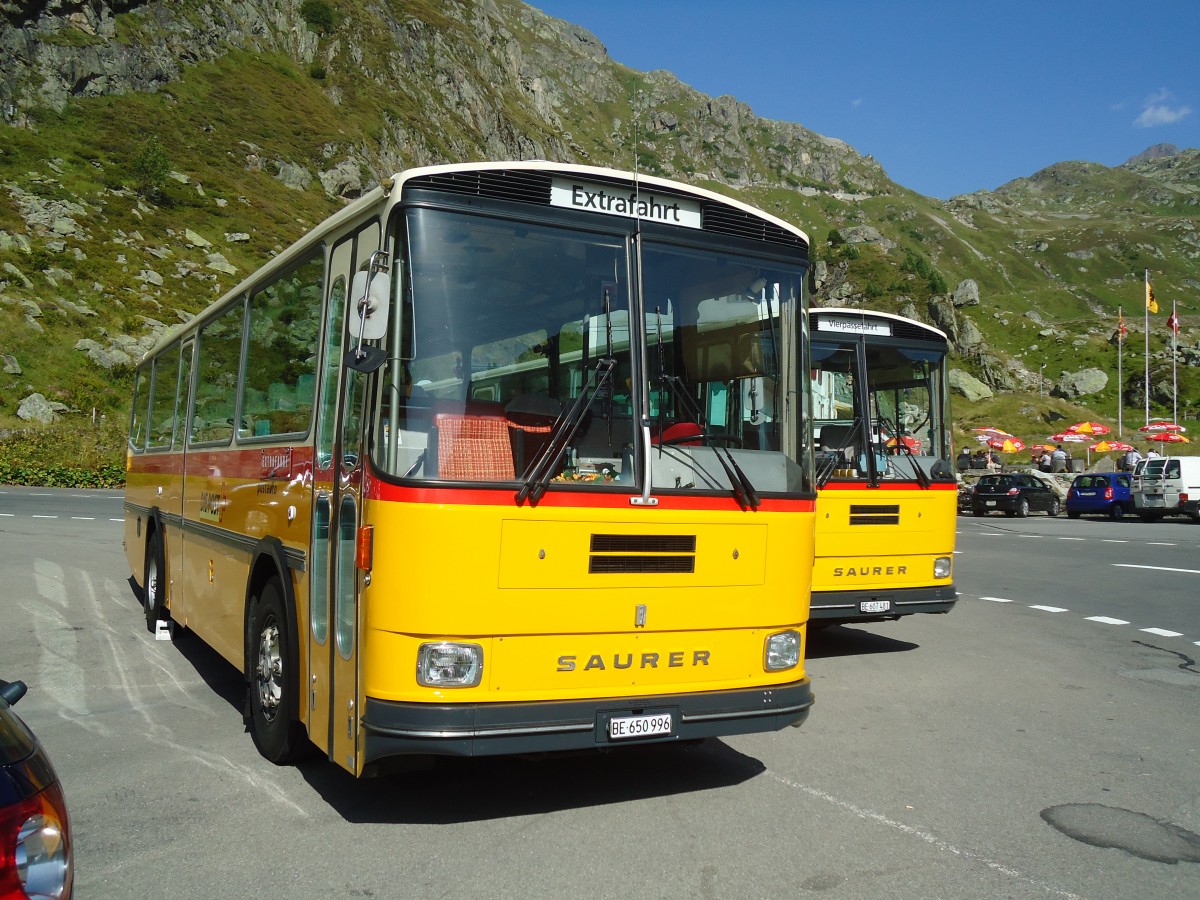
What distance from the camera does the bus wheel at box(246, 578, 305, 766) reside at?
6.09 meters

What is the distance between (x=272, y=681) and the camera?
641 cm

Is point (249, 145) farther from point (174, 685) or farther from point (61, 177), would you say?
point (174, 685)

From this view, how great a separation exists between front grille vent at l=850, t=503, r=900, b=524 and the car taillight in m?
8.59

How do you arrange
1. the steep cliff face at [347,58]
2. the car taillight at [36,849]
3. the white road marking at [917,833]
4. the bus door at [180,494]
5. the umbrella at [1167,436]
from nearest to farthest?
the car taillight at [36,849] < the white road marking at [917,833] < the bus door at [180,494] < the umbrella at [1167,436] < the steep cliff face at [347,58]

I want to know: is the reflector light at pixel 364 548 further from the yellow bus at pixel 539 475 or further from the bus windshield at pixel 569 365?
the bus windshield at pixel 569 365

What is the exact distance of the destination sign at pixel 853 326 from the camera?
1103 cm

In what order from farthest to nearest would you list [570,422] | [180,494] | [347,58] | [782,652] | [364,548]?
[347,58] → [180,494] → [782,652] → [570,422] → [364,548]

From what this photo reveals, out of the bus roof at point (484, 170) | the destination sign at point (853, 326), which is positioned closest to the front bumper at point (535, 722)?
the bus roof at point (484, 170)

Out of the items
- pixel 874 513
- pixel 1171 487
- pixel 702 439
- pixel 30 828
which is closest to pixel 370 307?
pixel 702 439

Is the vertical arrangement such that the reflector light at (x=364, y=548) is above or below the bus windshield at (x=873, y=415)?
below

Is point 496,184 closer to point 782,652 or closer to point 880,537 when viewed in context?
point 782,652

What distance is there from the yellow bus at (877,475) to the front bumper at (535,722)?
484 centimetres

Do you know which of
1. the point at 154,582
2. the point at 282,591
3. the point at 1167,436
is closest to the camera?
the point at 282,591

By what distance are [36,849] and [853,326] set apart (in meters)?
9.67
